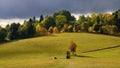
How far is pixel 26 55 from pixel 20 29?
3033 inches

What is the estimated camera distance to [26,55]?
322 feet

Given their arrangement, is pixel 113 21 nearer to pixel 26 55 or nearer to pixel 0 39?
pixel 0 39

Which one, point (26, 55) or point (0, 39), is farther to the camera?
point (0, 39)

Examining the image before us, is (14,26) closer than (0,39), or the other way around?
(0,39)

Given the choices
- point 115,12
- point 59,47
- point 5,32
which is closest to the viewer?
point 59,47

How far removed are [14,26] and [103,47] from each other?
79941mm

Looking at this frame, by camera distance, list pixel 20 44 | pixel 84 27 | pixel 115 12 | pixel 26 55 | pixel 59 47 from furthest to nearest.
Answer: pixel 115 12 < pixel 84 27 < pixel 20 44 < pixel 59 47 < pixel 26 55

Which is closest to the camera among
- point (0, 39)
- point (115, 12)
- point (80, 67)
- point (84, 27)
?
point (80, 67)

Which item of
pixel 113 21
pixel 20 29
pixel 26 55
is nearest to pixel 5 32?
A: pixel 20 29

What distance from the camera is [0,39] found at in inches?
6166

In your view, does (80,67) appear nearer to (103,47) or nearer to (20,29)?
(103,47)

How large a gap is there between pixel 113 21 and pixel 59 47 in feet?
248

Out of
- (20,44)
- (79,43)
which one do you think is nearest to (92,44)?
(79,43)

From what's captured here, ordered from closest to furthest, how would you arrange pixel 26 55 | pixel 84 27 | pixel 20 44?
pixel 26 55
pixel 20 44
pixel 84 27
